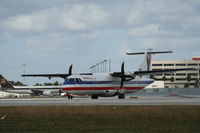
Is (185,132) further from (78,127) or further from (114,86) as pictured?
(114,86)

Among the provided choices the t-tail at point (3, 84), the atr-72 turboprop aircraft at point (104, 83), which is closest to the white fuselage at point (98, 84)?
the atr-72 turboprop aircraft at point (104, 83)

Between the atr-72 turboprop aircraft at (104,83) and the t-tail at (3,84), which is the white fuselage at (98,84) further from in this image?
the t-tail at (3,84)

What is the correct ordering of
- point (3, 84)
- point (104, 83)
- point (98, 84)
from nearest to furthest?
point (98, 84)
point (104, 83)
point (3, 84)

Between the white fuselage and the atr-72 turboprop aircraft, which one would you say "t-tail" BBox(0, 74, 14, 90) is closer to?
the atr-72 turboprop aircraft

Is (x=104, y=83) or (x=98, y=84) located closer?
(x=98, y=84)

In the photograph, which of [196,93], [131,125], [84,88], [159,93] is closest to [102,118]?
[131,125]

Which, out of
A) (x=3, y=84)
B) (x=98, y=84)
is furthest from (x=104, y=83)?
(x=3, y=84)

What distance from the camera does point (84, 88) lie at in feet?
203

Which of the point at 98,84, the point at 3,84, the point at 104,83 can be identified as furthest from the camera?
the point at 3,84

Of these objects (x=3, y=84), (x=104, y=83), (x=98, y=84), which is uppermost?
(x=3, y=84)

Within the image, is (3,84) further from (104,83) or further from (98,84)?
(98,84)

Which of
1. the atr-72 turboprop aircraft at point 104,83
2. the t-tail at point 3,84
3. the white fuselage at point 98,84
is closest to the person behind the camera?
the white fuselage at point 98,84

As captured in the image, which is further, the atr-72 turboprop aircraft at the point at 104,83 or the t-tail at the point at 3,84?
the t-tail at the point at 3,84

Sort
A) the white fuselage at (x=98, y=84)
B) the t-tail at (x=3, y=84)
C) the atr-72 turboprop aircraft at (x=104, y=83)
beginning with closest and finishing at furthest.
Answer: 1. the white fuselage at (x=98, y=84)
2. the atr-72 turboprop aircraft at (x=104, y=83)
3. the t-tail at (x=3, y=84)
